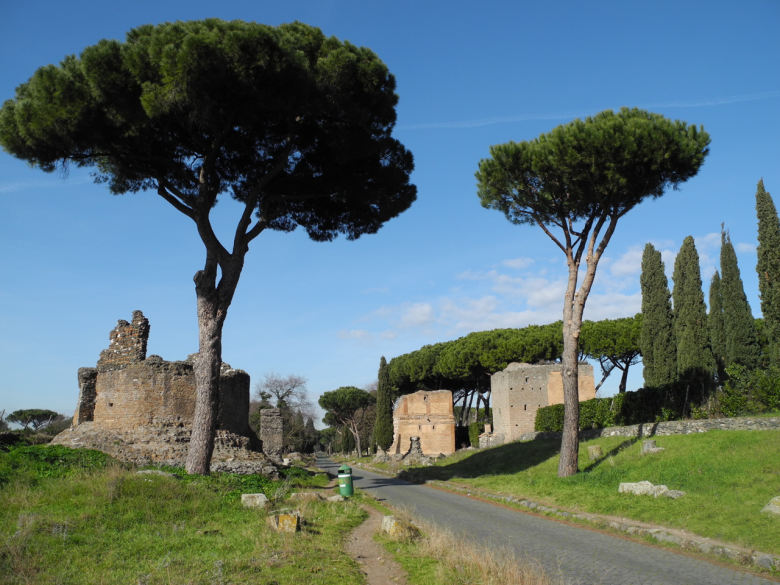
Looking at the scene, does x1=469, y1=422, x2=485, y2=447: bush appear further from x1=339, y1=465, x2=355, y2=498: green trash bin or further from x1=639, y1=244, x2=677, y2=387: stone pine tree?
x1=339, y1=465, x2=355, y2=498: green trash bin

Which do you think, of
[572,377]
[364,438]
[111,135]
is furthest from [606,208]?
[364,438]

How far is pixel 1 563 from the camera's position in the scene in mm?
4523

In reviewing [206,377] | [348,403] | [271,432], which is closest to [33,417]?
[348,403]

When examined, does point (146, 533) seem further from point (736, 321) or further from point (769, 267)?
point (736, 321)

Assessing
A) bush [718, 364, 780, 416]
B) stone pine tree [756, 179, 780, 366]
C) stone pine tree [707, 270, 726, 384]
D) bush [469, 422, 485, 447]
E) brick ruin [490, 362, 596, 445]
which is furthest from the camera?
bush [469, 422, 485, 447]

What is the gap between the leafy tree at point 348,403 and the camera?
51.7 m

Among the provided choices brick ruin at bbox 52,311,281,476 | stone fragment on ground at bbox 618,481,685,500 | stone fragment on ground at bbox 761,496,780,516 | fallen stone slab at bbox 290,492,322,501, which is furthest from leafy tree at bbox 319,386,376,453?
stone fragment on ground at bbox 761,496,780,516

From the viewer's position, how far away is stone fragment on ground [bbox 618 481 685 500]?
891cm

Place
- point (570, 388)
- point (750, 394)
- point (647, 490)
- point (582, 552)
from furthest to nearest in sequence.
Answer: point (750, 394) → point (570, 388) → point (647, 490) → point (582, 552)

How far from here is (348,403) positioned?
51906 millimetres

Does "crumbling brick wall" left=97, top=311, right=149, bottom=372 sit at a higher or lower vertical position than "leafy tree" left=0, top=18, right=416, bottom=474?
lower

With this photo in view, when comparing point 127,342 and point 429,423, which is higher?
point 127,342

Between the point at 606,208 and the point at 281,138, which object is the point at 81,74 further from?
the point at 606,208

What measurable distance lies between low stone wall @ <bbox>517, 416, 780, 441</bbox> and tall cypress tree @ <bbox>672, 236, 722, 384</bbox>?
5.00 m
